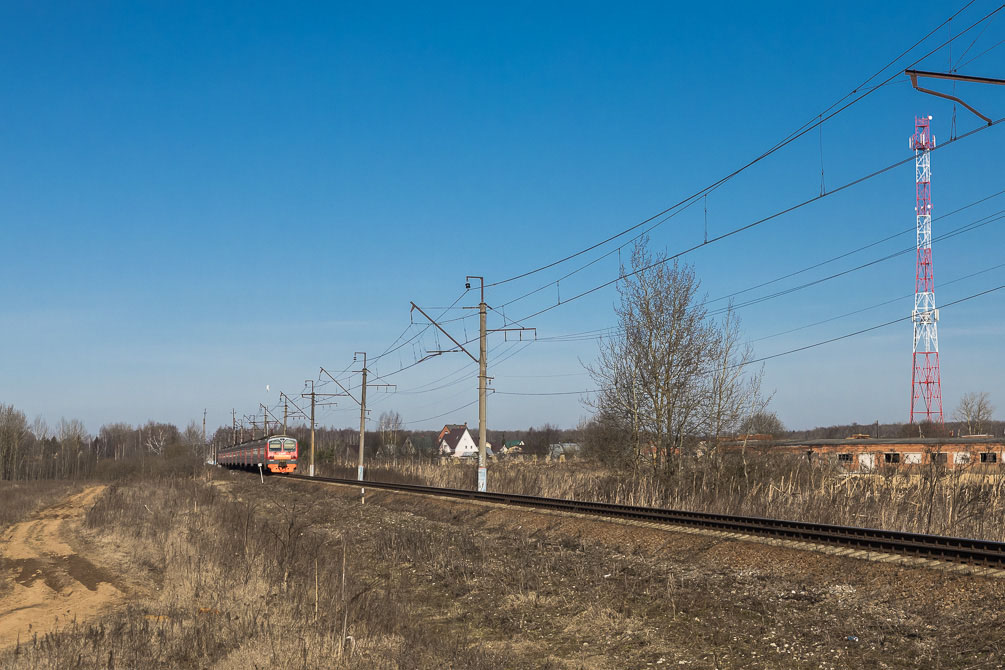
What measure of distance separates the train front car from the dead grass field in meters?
42.6

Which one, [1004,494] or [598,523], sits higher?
[1004,494]

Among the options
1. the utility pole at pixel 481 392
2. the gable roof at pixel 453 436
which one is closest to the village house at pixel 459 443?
the gable roof at pixel 453 436

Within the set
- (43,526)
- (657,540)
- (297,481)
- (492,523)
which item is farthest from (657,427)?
(297,481)

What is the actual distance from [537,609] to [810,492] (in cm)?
1023

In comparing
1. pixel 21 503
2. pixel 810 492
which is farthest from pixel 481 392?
pixel 21 503

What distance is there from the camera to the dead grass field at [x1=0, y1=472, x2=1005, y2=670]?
929cm

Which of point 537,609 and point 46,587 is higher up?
point 537,609

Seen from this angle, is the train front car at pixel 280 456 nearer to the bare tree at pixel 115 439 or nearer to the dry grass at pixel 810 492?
the dry grass at pixel 810 492

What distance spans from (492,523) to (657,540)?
6732mm

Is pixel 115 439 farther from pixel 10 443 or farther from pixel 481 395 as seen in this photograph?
pixel 481 395

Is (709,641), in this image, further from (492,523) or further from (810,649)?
(492,523)

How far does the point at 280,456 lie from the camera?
201 feet

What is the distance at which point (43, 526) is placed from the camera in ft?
99.5

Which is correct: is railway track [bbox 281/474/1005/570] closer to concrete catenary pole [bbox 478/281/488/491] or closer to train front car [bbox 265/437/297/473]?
concrete catenary pole [bbox 478/281/488/491]
